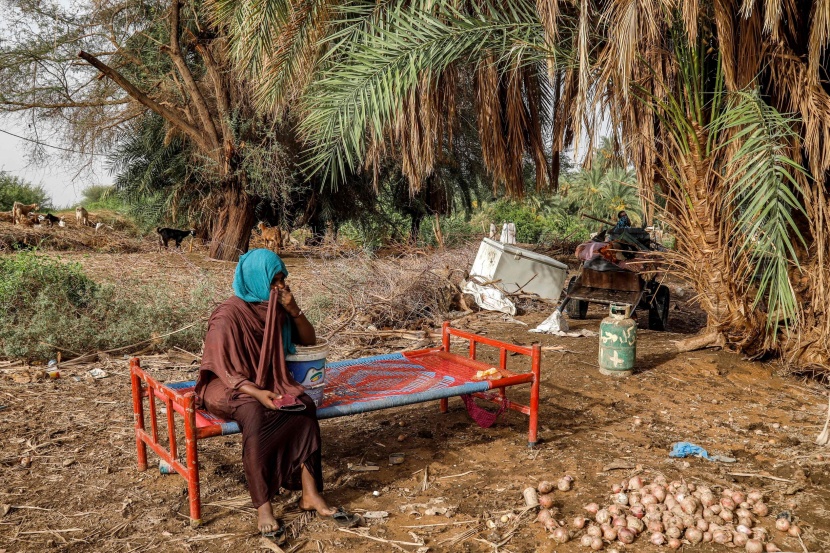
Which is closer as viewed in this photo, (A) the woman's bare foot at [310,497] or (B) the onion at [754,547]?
(B) the onion at [754,547]

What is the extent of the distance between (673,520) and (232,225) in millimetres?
12348

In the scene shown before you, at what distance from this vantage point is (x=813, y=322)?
599cm

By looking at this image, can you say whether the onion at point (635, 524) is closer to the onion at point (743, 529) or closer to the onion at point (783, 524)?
the onion at point (743, 529)

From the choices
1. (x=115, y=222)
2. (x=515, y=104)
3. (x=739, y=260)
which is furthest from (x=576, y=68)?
(x=115, y=222)

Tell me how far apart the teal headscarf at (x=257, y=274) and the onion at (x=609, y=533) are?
5.97 ft

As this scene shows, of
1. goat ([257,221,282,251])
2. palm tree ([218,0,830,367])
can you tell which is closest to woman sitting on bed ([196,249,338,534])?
palm tree ([218,0,830,367])

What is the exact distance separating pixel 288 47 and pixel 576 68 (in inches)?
121

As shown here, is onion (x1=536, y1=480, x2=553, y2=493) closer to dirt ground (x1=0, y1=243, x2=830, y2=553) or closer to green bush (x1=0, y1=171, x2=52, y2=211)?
dirt ground (x1=0, y1=243, x2=830, y2=553)

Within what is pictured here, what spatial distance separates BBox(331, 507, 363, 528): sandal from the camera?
3365 millimetres

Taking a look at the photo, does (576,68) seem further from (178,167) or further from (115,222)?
(115,222)

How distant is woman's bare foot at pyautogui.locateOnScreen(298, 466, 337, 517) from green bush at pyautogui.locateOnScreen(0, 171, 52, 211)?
Result: 68.2ft

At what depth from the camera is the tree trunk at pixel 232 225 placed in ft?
46.6

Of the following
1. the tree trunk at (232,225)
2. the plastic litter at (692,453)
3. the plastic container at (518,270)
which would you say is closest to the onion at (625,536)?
the plastic litter at (692,453)

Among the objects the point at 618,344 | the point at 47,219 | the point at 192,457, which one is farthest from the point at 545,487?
the point at 47,219
